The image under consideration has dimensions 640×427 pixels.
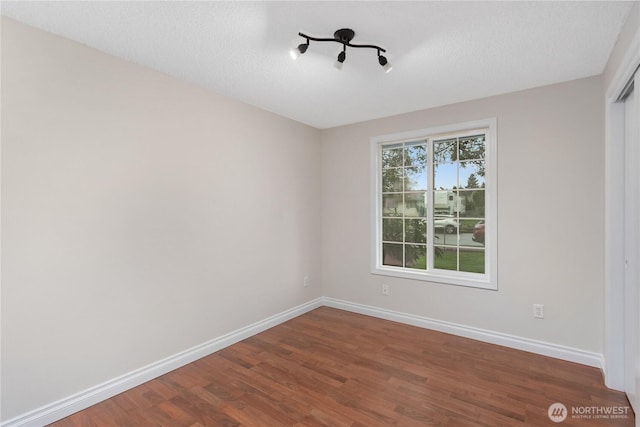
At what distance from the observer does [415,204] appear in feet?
11.9

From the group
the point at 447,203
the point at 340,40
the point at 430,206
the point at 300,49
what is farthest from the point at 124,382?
the point at 447,203

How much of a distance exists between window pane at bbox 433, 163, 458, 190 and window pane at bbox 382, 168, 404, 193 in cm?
42

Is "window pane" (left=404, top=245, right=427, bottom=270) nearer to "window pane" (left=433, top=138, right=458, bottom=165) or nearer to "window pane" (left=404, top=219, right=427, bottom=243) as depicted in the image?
"window pane" (left=404, top=219, right=427, bottom=243)

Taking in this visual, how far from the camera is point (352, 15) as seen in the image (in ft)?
5.77

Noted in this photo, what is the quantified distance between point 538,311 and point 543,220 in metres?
0.84

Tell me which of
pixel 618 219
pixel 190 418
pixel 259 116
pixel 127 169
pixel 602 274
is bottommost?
pixel 190 418

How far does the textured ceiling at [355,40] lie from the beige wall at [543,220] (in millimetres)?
274

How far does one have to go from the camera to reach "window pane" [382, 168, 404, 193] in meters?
3.74

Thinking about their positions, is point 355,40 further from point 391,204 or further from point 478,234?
point 478,234

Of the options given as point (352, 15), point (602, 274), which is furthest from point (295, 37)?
point (602, 274)

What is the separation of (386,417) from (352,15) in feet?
8.12

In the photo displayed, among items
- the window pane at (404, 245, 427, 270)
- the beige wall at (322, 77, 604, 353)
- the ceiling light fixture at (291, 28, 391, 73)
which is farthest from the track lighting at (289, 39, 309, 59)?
the window pane at (404, 245, 427, 270)

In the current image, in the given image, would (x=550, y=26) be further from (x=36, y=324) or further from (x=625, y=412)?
(x=36, y=324)

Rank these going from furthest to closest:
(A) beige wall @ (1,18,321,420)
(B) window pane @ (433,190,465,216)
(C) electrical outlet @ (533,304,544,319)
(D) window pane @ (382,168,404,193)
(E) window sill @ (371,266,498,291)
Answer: (D) window pane @ (382,168,404,193) < (B) window pane @ (433,190,465,216) < (E) window sill @ (371,266,498,291) < (C) electrical outlet @ (533,304,544,319) < (A) beige wall @ (1,18,321,420)
